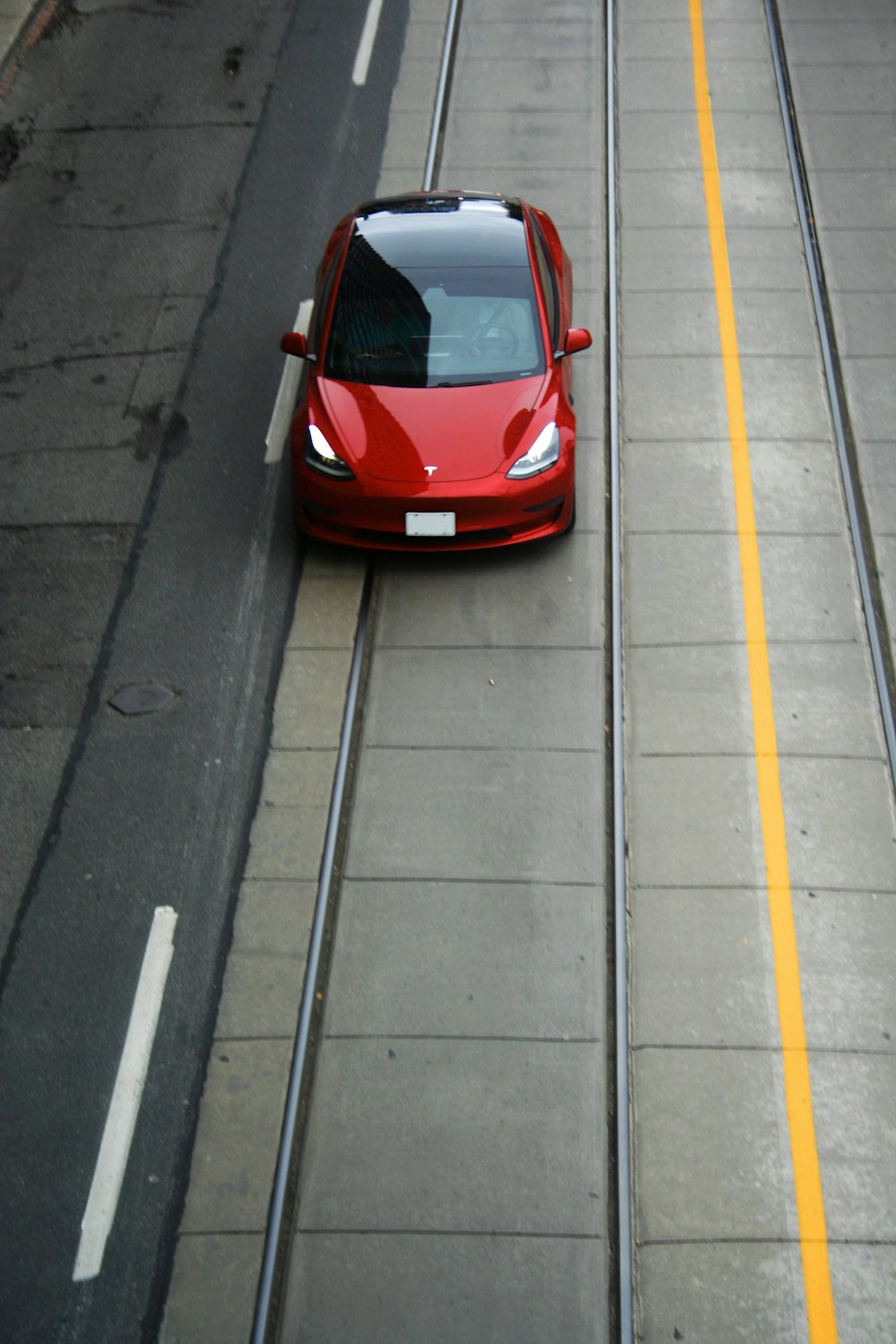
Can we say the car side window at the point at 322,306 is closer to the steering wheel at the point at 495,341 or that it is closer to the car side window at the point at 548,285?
the steering wheel at the point at 495,341

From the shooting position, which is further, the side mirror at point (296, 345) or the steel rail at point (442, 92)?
the steel rail at point (442, 92)

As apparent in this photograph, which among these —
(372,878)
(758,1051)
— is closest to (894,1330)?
(758,1051)

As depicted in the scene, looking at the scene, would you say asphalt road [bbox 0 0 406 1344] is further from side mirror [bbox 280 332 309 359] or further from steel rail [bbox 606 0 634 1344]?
steel rail [bbox 606 0 634 1344]

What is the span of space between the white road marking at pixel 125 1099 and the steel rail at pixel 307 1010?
28.8 inches

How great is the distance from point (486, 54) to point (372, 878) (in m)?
11.3

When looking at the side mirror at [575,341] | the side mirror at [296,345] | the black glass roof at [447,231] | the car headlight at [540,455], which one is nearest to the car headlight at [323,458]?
the side mirror at [296,345]

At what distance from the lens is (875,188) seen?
40.7 feet

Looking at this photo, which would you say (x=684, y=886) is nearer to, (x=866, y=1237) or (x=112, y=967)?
(x=866, y=1237)

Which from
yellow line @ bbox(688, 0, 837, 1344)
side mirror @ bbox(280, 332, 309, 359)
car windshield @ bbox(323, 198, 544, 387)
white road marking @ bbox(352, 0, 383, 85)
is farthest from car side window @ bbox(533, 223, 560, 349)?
white road marking @ bbox(352, 0, 383, 85)

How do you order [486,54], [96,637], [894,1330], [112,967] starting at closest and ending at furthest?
[894,1330] < [112,967] < [96,637] < [486,54]

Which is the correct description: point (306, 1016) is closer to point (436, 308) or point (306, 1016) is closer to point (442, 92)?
point (436, 308)

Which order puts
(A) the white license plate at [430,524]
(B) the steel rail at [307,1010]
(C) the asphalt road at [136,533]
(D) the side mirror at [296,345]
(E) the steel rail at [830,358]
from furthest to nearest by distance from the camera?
(D) the side mirror at [296,345], (A) the white license plate at [430,524], (E) the steel rail at [830,358], (C) the asphalt road at [136,533], (B) the steel rail at [307,1010]

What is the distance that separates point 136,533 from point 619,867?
447 centimetres

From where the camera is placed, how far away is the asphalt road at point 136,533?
6.04 m
